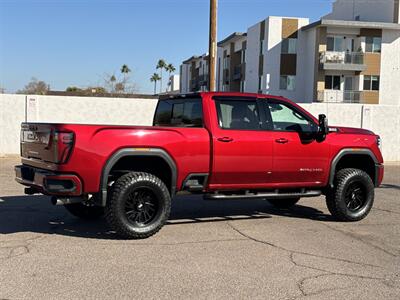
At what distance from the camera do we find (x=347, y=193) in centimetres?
835

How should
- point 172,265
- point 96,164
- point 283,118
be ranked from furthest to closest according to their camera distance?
point 283,118
point 96,164
point 172,265

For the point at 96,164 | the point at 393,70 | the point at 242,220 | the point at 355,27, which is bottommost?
the point at 242,220

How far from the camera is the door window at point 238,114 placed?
24.3 ft

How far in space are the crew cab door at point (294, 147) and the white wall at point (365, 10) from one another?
4200 cm

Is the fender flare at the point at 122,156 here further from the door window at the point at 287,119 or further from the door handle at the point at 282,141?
the door window at the point at 287,119

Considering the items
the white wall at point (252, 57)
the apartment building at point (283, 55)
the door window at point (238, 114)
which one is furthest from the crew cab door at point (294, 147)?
the white wall at point (252, 57)

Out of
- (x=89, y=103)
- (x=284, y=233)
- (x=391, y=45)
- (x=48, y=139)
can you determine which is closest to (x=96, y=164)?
(x=48, y=139)

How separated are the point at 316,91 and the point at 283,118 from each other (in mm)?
37233

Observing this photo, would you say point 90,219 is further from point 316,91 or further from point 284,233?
point 316,91

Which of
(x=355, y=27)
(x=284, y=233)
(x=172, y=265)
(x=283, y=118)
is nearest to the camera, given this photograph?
(x=172, y=265)

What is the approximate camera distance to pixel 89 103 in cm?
1809

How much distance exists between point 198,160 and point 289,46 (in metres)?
41.1

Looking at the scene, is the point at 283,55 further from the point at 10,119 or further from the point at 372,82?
the point at 10,119

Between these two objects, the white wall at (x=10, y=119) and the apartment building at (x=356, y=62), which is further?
the apartment building at (x=356, y=62)
